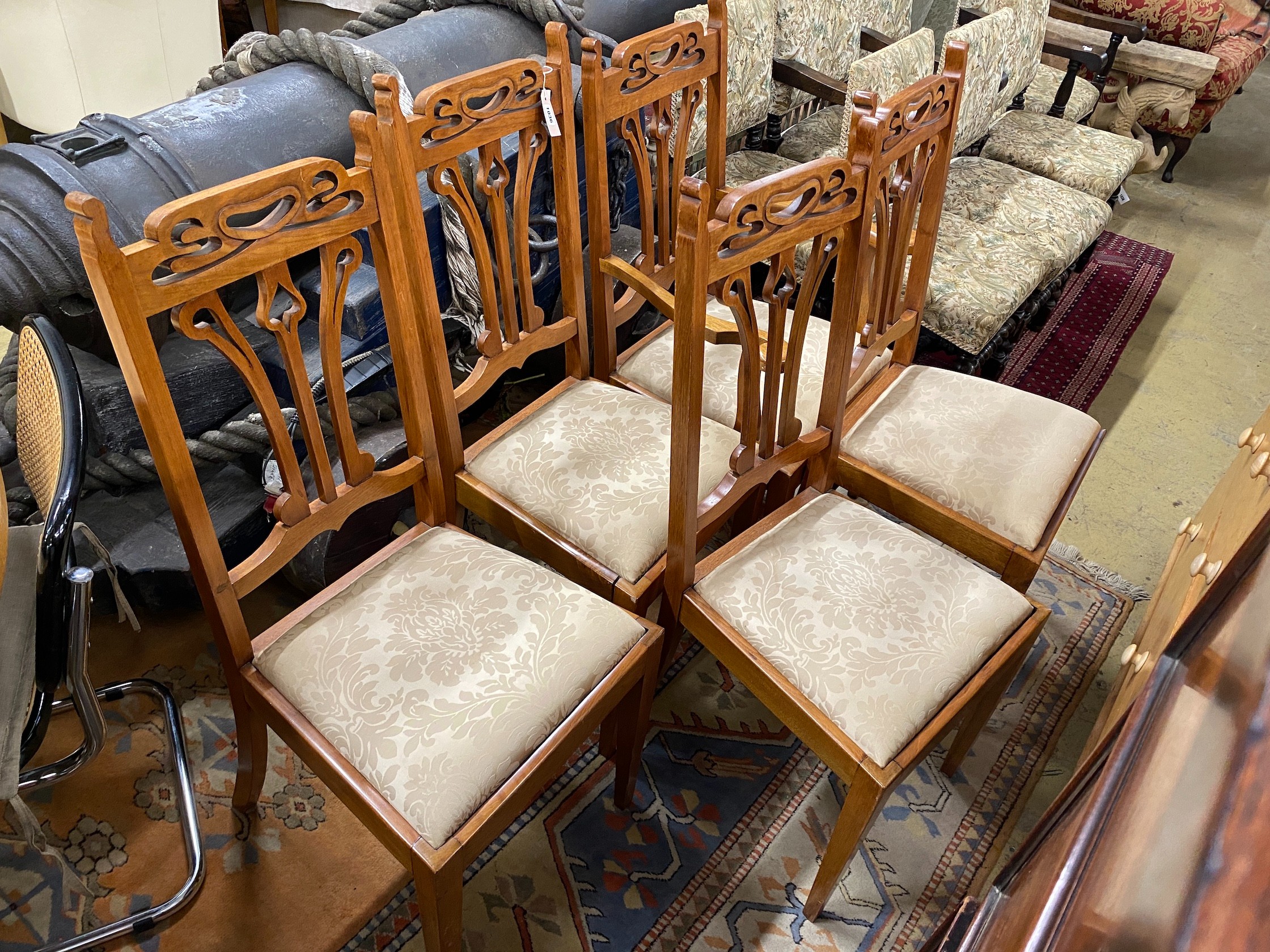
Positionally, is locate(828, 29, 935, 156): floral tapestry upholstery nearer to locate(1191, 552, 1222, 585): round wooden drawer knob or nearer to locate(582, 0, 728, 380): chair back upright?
locate(582, 0, 728, 380): chair back upright

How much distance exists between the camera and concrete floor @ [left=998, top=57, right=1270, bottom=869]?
1.92 m

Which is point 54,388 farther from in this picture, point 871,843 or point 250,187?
point 871,843

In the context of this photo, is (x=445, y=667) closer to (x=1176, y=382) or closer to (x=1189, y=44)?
(x=1176, y=382)

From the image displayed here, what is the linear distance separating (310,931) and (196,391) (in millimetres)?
923

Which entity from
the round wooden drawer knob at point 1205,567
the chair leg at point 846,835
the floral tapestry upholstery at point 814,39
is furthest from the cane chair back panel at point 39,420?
the floral tapestry upholstery at point 814,39

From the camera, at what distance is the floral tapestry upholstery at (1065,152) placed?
255 cm

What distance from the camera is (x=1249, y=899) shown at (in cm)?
35

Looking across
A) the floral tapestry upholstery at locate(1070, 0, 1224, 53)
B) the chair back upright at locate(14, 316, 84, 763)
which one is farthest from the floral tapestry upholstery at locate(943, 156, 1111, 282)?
the chair back upright at locate(14, 316, 84, 763)

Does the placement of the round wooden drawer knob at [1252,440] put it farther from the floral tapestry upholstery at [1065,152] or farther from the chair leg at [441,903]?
the floral tapestry upholstery at [1065,152]

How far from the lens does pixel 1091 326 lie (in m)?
2.63

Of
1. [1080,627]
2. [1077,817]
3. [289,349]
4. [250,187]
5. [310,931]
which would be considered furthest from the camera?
[1080,627]

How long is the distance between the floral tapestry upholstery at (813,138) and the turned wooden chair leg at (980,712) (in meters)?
1.59

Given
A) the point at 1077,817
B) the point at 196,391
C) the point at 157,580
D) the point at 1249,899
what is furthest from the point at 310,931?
the point at 1249,899

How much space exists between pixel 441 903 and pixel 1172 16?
4046 millimetres
